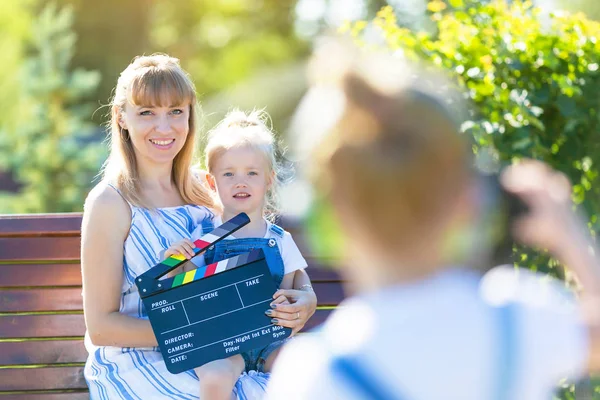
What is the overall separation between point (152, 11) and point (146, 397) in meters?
26.6

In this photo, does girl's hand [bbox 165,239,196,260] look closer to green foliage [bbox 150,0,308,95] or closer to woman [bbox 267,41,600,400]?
woman [bbox 267,41,600,400]

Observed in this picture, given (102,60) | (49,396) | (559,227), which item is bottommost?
(49,396)

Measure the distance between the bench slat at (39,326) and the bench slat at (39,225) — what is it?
331 millimetres

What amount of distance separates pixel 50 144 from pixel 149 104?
11.5 meters

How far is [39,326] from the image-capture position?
12.0 feet

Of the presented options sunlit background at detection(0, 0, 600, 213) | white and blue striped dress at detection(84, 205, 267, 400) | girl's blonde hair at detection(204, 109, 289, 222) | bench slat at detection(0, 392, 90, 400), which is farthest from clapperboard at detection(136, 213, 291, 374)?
sunlit background at detection(0, 0, 600, 213)

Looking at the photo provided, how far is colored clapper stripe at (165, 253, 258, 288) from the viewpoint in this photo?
9.55 ft

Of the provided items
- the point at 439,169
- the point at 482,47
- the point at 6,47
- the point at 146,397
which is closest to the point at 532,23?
the point at 482,47

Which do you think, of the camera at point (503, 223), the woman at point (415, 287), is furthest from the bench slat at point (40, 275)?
the woman at point (415, 287)

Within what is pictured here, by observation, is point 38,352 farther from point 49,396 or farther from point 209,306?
point 209,306

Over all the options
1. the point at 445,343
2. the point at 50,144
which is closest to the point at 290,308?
the point at 445,343

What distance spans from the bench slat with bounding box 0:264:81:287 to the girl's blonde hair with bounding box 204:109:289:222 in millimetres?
785

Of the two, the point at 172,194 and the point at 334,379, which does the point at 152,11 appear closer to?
the point at 172,194

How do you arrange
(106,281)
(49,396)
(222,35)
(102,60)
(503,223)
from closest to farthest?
(106,281) → (49,396) → (503,223) → (102,60) → (222,35)
